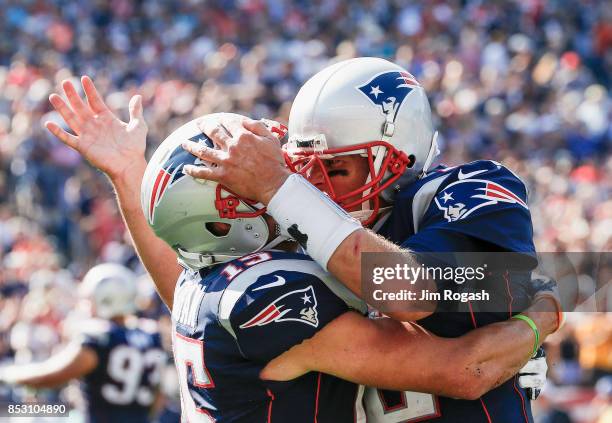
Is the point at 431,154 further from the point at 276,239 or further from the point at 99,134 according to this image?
the point at 99,134

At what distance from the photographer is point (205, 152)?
331 centimetres

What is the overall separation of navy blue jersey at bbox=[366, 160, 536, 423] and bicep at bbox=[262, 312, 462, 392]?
0.58 ft

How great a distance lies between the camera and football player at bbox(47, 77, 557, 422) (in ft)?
10.3

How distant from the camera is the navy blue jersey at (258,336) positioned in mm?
3125

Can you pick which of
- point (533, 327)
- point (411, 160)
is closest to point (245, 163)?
point (411, 160)

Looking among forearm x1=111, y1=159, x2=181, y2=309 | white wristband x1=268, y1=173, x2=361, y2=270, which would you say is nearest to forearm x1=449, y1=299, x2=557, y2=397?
white wristband x1=268, y1=173, x2=361, y2=270

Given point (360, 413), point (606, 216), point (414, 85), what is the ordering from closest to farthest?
point (360, 413) < point (414, 85) < point (606, 216)

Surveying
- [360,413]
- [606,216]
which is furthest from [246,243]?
[606,216]

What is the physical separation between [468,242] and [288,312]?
1.88 feet

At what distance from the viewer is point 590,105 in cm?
1474

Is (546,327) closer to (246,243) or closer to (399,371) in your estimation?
(399,371)

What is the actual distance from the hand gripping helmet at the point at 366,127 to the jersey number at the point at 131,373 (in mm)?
4166

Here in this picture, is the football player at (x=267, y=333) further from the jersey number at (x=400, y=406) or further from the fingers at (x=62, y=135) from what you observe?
the fingers at (x=62, y=135)

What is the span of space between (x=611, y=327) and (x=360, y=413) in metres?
6.06
